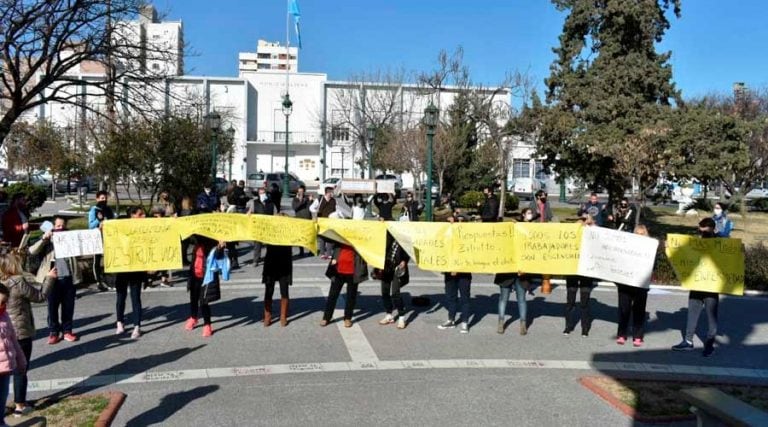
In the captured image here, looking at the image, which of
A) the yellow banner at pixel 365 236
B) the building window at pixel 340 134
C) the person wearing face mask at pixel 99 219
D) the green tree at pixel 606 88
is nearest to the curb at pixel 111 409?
the yellow banner at pixel 365 236

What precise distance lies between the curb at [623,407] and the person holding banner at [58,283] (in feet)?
22.5

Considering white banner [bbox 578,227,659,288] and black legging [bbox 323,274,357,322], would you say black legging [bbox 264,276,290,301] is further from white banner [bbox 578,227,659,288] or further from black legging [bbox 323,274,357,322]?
white banner [bbox 578,227,659,288]

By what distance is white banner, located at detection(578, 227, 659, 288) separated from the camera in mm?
9750

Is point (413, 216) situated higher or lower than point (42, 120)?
lower

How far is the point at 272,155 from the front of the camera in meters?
67.7

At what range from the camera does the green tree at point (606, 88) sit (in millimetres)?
24875

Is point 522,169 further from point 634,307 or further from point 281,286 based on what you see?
point 281,286

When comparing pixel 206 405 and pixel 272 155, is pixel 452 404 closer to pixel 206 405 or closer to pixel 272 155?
pixel 206 405

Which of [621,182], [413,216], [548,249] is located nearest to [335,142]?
[621,182]

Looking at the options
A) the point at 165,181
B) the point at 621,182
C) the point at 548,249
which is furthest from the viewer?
the point at 621,182

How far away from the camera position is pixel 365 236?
34.0ft

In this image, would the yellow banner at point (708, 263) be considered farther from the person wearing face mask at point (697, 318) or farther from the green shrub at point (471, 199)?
A: the green shrub at point (471, 199)

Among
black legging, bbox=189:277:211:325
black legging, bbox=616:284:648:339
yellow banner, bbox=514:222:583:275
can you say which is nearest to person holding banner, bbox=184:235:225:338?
black legging, bbox=189:277:211:325

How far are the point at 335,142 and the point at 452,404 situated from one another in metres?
59.5
